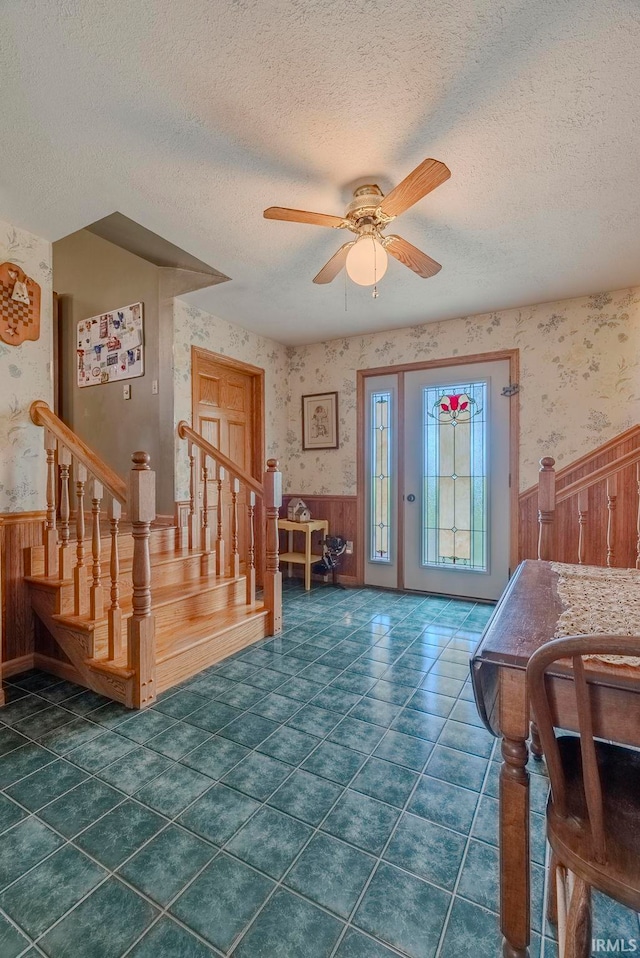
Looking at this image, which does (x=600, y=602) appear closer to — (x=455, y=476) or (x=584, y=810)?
(x=584, y=810)

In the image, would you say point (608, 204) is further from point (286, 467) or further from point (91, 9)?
point (286, 467)

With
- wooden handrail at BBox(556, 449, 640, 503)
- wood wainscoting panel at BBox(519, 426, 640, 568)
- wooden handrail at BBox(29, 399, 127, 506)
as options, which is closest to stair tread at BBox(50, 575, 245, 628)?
wooden handrail at BBox(29, 399, 127, 506)

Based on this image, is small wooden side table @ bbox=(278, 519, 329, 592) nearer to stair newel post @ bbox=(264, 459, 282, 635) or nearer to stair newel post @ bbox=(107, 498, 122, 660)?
stair newel post @ bbox=(264, 459, 282, 635)

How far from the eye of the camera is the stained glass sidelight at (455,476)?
3.85m

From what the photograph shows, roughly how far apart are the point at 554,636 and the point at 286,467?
3.98 metres

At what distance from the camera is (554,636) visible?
1.02 m

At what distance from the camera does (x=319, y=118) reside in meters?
1.69

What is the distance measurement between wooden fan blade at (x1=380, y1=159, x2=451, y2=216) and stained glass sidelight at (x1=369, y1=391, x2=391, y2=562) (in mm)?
2452

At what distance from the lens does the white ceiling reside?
134cm

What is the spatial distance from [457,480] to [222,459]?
2093 mm

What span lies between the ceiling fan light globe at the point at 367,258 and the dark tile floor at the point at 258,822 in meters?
2.10

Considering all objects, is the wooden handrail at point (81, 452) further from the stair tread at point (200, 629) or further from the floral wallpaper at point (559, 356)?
the floral wallpaper at point (559, 356)

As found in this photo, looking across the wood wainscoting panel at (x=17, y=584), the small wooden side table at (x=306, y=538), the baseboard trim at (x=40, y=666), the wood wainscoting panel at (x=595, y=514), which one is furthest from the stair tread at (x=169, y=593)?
the wood wainscoting panel at (x=595, y=514)

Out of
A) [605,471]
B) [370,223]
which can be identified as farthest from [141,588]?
[605,471]
